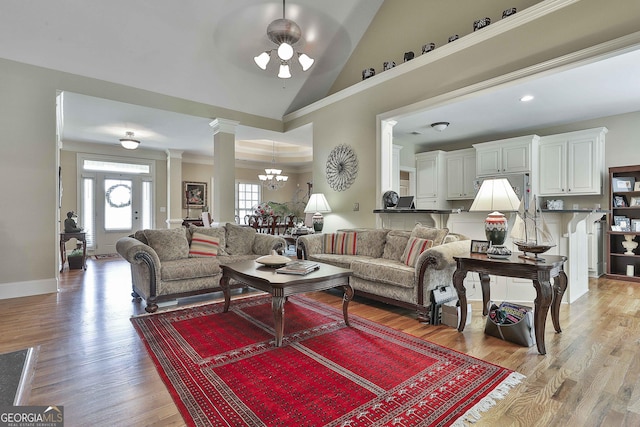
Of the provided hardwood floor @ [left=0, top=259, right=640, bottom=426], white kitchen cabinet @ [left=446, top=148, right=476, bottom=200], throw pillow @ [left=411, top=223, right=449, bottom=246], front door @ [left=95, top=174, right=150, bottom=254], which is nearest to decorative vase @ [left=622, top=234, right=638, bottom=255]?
hardwood floor @ [left=0, top=259, right=640, bottom=426]

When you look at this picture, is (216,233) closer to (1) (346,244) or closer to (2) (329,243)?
(2) (329,243)

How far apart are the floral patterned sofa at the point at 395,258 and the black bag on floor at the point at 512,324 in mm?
535

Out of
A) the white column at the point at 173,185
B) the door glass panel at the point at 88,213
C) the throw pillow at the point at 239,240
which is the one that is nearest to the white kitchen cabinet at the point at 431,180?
the throw pillow at the point at 239,240

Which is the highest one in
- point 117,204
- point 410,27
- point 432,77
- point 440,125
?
point 410,27

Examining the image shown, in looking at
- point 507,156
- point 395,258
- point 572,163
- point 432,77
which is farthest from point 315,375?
point 572,163

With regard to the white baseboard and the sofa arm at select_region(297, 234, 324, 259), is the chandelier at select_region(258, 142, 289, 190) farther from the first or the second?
the white baseboard

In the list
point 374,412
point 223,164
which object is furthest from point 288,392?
point 223,164

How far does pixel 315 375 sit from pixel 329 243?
255 cm

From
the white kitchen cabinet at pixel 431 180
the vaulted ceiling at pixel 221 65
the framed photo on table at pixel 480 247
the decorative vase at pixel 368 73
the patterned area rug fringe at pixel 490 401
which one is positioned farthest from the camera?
the white kitchen cabinet at pixel 431 180

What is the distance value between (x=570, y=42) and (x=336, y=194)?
349 cm

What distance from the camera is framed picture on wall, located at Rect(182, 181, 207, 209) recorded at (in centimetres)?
890

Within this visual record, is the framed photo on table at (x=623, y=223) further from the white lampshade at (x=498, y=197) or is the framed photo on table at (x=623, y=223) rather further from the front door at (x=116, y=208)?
the front door at (x=116, y=208)

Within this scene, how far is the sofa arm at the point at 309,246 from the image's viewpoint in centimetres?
439

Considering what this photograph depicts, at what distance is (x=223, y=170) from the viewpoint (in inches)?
227
